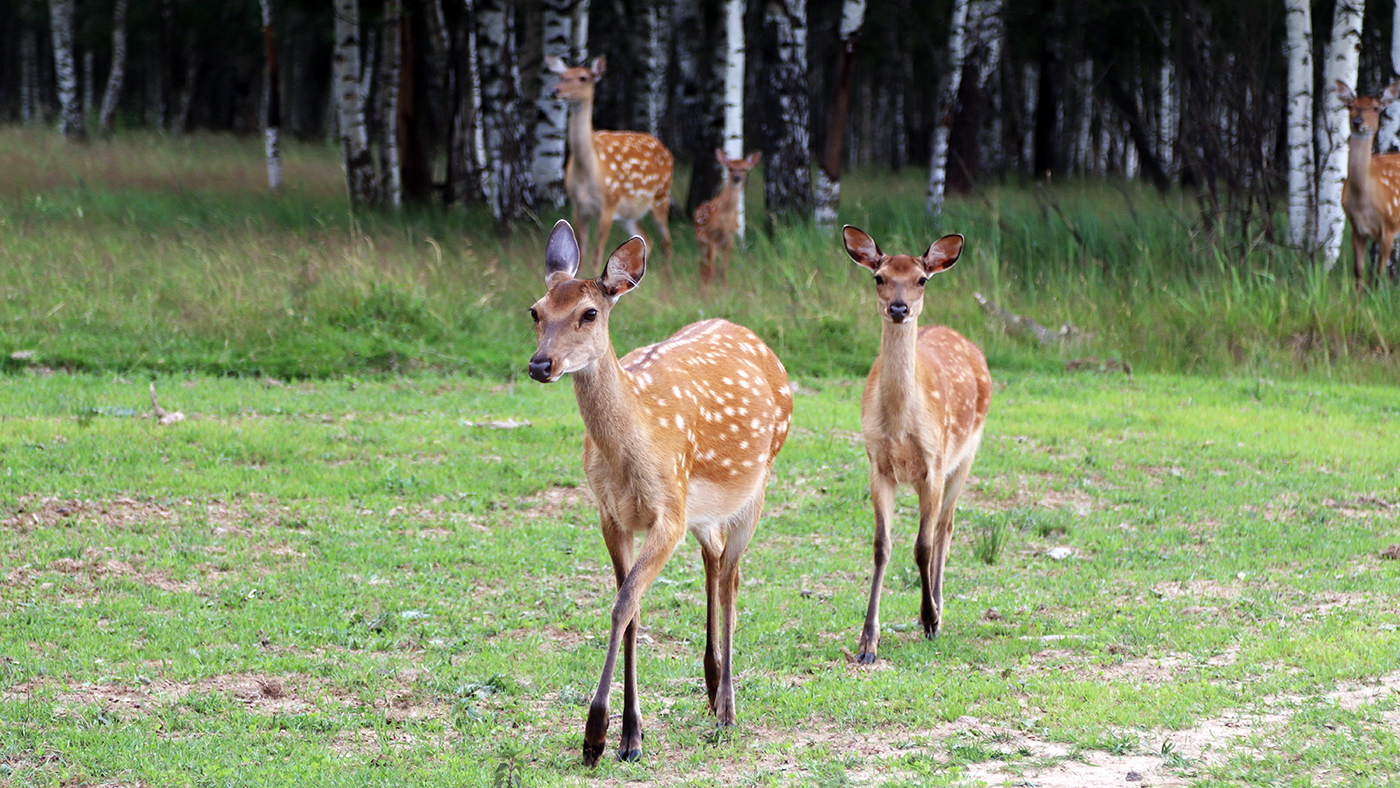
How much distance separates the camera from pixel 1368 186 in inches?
530

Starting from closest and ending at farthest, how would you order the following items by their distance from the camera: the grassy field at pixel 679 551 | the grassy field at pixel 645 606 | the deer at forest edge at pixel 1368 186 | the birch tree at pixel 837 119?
the grassy field at pixel 645 606 < the grassy field at pixel 679 551 < the deer at forest edge at pixel 1368 186 < the birch tree at pixel 837 119

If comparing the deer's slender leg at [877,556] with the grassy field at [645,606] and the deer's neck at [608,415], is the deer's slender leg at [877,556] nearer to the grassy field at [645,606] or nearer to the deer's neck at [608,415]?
the grassy field at [645,606]

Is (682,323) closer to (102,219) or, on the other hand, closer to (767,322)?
(767,322)

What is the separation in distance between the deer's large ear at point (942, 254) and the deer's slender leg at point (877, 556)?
3.23 feet

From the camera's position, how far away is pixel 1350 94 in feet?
44.2

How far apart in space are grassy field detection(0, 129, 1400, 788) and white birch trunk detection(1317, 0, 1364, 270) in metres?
0.86

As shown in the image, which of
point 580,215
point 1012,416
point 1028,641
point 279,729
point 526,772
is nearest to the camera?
point 526,772

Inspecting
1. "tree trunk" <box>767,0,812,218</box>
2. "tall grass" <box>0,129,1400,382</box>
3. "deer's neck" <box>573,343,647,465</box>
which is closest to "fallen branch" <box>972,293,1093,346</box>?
"tall grass" <box>0,129,1400,382</box>

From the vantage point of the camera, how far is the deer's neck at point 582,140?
14.3 meters

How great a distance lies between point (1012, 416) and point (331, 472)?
519cm

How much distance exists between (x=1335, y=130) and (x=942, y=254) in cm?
999

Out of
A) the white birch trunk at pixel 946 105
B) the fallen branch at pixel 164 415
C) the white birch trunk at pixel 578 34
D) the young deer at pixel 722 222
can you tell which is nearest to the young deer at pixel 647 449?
the fallen branch at pixel 164 415

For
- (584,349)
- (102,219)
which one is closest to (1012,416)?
(584,349)

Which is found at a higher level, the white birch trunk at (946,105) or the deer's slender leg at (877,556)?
the white birch trunk at (946,105)
